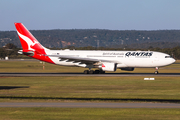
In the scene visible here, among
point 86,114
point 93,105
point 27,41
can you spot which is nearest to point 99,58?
point 27,41

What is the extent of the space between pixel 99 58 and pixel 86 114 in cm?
3157

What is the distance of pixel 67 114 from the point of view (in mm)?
15328

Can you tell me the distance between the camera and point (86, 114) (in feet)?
50.4

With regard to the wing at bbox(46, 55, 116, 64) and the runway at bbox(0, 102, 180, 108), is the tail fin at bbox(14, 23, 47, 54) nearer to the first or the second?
the wing at bbox(46, 55, 116, 64)

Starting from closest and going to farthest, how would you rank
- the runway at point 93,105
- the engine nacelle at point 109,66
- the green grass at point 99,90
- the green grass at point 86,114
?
the green grass at point 86,114
the runway at point 93,105
the green grass at point 99,90
the engine nacelle at point 109,66

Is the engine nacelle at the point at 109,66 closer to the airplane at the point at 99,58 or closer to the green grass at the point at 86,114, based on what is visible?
the airplane at the point at 99,58

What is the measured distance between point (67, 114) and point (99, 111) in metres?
1.89

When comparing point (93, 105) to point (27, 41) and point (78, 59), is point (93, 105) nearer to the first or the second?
Result: point (78, 59)

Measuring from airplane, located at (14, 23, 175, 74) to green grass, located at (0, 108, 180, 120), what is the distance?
27262 millimetres

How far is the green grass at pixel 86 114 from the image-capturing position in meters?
14.6

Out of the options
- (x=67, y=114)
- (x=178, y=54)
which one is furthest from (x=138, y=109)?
(x=178, y=54)

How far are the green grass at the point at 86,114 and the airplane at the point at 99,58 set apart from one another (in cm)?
2726

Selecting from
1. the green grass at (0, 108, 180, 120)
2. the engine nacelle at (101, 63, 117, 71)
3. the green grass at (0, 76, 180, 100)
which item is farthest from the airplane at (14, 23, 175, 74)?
the green grass at (0, 108, 180, 120)

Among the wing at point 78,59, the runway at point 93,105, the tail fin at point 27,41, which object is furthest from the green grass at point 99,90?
the tail fin at point 27,41
